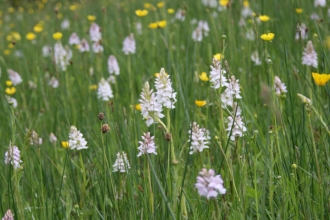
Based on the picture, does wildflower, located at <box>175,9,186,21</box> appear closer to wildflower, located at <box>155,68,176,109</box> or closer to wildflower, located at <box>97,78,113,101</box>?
wildflower, located at <box>97,78,113,101</box>

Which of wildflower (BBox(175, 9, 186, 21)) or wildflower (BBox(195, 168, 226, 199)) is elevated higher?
wildflower (BBox(175, 9, 186, 21))

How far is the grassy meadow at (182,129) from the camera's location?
1.42 meters

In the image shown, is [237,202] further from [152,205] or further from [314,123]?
[314,123]

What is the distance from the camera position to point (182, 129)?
90.1 inches

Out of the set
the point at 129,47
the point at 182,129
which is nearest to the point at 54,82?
the point at 129,47

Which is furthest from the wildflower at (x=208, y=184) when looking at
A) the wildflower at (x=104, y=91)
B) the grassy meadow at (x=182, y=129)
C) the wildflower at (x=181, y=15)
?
the wildflower at (x=181, y=15)

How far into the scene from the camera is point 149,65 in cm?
332

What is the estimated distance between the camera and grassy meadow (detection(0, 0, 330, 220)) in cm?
142

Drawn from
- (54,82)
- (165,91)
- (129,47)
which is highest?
(129,47)

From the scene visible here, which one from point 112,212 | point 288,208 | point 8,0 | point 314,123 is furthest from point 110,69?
point 8,0

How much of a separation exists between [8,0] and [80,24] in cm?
651

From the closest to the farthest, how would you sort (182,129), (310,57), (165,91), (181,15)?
1. (165,91)
2. (310,57)
3. (182,129)
4. (181,15)

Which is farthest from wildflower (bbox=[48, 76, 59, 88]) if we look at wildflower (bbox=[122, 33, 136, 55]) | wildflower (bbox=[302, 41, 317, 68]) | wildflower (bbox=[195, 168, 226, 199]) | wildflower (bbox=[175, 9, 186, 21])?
wildflower (bbox=[195, 168, 226, 199])

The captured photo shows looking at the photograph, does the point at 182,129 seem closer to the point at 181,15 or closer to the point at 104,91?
the point at 104,91
